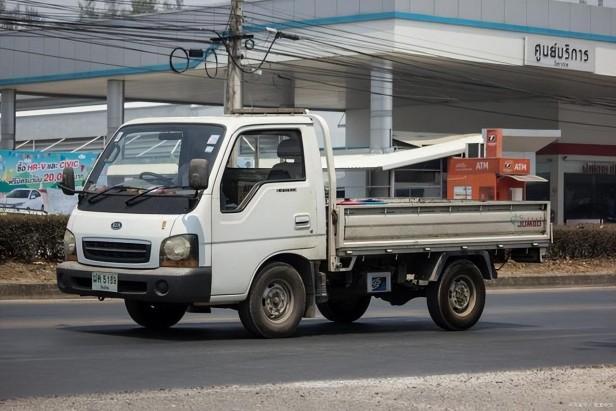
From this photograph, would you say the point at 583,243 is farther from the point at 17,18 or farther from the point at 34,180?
the point at 17,18

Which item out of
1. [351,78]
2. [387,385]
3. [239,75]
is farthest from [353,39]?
[387,385]

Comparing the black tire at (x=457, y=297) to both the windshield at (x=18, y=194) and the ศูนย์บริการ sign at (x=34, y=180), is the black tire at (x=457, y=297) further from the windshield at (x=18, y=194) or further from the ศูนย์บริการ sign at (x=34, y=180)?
the windshield at (x=18, y=194)

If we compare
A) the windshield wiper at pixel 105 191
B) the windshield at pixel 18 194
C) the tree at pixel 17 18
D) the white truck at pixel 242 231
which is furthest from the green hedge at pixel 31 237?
the windshield at pixel 18 194

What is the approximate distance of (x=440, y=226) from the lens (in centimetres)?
1368

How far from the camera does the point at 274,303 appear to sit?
1232 cm

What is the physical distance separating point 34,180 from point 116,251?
24.2 meters

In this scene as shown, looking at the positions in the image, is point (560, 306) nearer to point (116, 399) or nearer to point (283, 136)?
point (283, 136)

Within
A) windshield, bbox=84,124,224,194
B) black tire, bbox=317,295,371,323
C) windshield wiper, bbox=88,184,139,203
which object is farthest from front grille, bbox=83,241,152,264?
black tire, bbox=317,295,371,323

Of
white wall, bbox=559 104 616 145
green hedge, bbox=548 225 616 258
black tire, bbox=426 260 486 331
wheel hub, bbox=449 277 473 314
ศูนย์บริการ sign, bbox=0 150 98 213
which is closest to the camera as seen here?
black tire, bbox=426 260 486 331

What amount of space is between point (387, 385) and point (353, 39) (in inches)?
1138

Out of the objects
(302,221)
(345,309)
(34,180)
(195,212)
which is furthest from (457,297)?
(34,180)

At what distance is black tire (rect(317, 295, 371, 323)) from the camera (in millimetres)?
14762

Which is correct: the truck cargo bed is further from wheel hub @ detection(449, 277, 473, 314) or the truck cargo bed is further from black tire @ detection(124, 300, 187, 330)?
black tire @ detection(124, 300, 187, 330)

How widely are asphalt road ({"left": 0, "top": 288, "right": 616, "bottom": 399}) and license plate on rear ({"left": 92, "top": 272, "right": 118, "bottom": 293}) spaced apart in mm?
547
